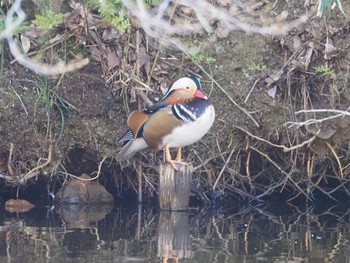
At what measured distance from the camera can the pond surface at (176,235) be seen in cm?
538

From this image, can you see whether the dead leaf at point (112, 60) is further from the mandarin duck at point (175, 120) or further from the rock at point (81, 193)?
the rock at point (81, 193)

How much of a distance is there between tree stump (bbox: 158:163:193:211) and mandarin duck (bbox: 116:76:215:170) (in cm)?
6

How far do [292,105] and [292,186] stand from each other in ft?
2.62

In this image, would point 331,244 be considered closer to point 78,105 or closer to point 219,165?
point 219,165

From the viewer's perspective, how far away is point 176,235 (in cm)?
611

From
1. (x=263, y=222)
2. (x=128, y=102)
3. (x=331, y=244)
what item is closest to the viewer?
(x=331, y=244)

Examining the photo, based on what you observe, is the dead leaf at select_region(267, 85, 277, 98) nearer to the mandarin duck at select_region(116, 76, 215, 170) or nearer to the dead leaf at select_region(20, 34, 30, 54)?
the mandarin duck at select_region(116, 76, 215, 170)

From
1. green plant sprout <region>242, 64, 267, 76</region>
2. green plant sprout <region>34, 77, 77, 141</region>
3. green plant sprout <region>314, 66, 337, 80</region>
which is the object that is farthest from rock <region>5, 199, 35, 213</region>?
green plant sprout <region>314, 66, 337, 80</region>

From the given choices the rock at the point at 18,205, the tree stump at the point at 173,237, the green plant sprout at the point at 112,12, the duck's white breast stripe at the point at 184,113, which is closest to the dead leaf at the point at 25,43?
the green plant sprout at the point at 112,12

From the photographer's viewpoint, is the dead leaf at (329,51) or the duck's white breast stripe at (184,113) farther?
the dead leaf at (329,51)

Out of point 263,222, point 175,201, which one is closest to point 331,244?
point 263,222

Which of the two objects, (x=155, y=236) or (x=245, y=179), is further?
(x=245, y=179)

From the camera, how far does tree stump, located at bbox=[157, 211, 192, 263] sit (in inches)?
213

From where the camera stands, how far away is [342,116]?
7.13 m
